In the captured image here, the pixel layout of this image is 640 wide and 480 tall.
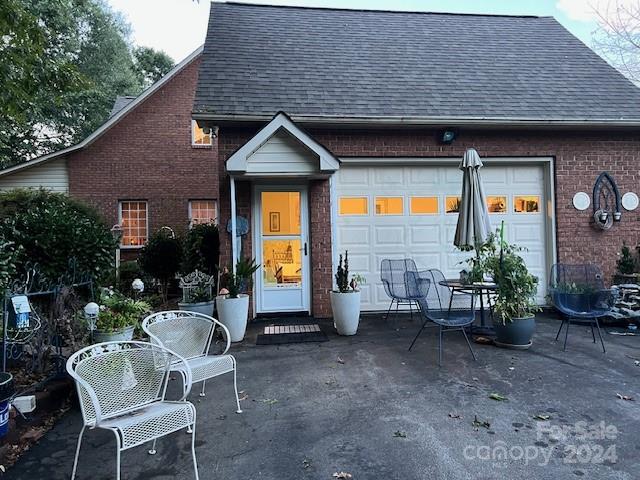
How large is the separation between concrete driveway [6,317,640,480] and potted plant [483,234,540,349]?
0.27 meters

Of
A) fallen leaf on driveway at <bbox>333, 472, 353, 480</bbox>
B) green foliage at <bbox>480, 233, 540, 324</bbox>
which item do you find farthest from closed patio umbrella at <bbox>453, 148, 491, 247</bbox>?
fallen leaf on driveway at <bbox>333, 472, 353, 480</bbox>

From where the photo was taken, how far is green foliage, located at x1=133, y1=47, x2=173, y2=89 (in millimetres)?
23922

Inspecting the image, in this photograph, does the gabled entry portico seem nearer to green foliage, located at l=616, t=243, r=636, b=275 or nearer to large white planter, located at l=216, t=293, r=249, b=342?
large white planter, located at l=216, t=293, r=249, b=342

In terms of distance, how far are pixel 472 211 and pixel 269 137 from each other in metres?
3.06

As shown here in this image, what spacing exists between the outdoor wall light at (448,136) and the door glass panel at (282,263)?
307cm

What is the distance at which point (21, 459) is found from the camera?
2812 millimetres

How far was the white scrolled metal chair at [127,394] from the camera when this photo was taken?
2332mm

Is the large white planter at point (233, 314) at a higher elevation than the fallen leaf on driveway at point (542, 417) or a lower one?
higher

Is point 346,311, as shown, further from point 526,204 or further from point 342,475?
point 526,204

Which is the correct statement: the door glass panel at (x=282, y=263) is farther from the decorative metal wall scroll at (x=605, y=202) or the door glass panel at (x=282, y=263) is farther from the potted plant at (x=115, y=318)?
the decorative metal wall scroll at (x=605, y=202)

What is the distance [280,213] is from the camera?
22.8ft

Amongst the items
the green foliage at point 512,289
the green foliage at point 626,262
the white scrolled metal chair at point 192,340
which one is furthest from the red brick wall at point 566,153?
the white scrolled metal chair at point 192,340

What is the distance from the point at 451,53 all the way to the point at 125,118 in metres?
9.52

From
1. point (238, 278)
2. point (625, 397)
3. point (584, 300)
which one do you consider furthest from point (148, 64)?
point (625, 397)
